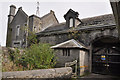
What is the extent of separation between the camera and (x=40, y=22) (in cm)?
1543

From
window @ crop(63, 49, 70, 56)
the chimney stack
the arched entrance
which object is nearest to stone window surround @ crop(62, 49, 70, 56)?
window @ crop(63, 49, 70, 56)

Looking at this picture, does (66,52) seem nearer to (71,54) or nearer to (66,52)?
(66,52)

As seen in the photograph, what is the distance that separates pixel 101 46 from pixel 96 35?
6.22ft

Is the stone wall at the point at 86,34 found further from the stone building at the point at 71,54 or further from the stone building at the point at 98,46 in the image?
the stone building at the point at 71,54

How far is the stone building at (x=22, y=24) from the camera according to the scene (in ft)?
47.6

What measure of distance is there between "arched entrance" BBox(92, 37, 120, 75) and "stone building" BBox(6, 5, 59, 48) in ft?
28.9

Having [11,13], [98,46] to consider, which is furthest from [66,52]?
[11,13]

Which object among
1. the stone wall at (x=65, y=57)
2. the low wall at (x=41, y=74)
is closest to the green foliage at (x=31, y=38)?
the stone wall at (x=65, y=57)

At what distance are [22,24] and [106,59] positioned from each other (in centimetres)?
1249

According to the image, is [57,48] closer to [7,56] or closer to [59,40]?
[59,40]

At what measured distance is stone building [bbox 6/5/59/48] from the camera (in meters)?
14.5

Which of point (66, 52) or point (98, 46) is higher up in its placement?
point (98, 46)

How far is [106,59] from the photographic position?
32.6 ft

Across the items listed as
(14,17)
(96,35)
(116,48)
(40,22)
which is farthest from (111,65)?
(14,17)
